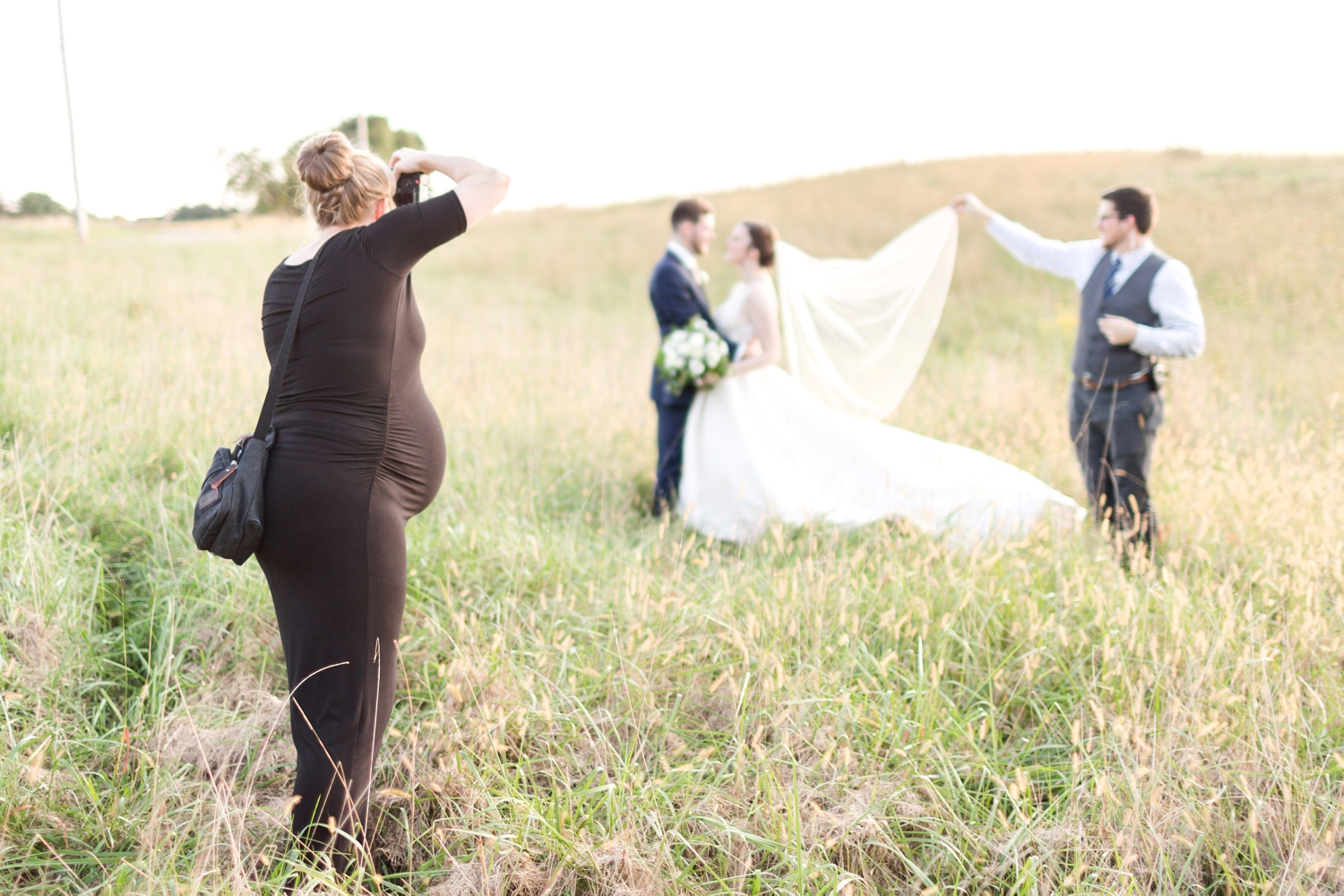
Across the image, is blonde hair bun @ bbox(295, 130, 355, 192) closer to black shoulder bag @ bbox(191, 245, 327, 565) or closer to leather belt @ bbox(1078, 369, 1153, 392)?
black shoulder bag @ bbox(191, 245, 327, 565)

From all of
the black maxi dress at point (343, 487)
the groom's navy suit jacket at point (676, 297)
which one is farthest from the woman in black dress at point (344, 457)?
the groom's navy suit jacket at point (676, 297)

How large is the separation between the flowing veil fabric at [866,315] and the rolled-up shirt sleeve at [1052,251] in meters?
0.46

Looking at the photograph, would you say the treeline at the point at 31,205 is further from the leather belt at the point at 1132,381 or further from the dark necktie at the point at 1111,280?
the leather belt at the point at 1132,381

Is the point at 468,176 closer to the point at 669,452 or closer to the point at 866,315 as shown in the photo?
the point at 669,452

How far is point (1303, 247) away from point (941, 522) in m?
15.3

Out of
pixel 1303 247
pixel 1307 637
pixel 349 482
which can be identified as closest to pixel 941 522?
pixel 1307 637

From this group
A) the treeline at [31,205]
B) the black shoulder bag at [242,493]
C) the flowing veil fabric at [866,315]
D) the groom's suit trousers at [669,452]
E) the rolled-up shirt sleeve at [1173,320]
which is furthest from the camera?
the treeline at [31,205]

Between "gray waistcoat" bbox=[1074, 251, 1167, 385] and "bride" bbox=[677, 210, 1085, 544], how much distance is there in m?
0.83

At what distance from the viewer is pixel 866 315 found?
245 inches

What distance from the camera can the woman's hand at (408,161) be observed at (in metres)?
2.54

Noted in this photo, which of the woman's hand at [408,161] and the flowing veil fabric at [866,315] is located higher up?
the woman's hand at [408,161]

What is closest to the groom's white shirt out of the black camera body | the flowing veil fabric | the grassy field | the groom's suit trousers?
the flowing veil fabric

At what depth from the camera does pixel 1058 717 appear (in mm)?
3070

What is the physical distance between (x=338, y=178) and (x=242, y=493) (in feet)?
2.98
